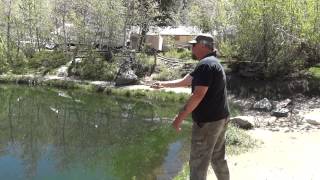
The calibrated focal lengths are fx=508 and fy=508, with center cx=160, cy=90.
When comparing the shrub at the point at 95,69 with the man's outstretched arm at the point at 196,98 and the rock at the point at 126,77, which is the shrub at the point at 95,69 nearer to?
the rock at the point at 126,77

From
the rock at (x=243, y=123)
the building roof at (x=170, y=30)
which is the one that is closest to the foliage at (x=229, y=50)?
the rock at (x=243, y=123)

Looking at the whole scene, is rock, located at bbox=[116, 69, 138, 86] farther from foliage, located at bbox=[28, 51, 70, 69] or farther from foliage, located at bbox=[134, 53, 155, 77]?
foliage, located at bbox=[28, 51, 70, 69]

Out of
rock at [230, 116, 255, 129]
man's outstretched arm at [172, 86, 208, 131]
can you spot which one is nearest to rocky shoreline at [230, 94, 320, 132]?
rock at [230, 116, 255, 129]

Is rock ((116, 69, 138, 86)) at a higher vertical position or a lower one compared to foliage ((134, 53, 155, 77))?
lower

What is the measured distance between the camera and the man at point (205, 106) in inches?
307

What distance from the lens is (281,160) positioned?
1455 cm

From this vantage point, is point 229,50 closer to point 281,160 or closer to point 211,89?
point 281,160

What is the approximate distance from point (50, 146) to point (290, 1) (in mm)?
20039

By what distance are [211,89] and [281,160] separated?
739 cm

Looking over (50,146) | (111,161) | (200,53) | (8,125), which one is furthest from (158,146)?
(200,53)

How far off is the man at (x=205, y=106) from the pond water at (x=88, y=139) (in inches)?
298


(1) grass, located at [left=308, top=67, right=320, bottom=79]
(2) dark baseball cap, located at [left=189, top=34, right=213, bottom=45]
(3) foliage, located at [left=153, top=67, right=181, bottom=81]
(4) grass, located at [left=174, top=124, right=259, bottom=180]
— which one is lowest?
(3) foliage, located at [left=153, top=67, right=181, bottom=81]

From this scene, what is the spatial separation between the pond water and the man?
7.57 meters

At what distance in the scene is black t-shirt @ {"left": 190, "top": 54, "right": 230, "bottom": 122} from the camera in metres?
7.79
